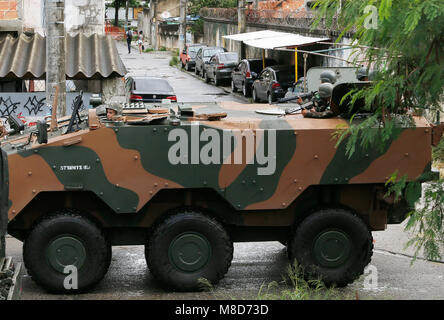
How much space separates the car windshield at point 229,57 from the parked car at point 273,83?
7.86m

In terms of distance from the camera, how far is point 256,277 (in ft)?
32.8

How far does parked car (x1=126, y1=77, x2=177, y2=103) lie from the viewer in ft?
78.5

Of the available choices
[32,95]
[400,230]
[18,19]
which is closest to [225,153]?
[400,230]

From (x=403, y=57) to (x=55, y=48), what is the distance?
302 inches

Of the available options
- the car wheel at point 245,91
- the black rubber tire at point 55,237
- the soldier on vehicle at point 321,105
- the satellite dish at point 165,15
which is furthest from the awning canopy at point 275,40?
the satellite dish at point 165,15

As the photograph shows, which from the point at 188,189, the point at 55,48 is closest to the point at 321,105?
the point at 188,189

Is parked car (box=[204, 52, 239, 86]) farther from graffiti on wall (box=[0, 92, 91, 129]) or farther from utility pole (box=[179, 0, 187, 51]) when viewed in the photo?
graffiti on wall (box=[0, 92, 91, 129])

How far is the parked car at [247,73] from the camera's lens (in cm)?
3162

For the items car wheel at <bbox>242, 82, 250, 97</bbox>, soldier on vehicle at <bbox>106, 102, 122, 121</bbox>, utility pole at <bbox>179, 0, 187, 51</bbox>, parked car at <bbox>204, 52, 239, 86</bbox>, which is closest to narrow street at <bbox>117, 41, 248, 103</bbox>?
car wheel at <bbox>242, 82, 250, 97</bbox>

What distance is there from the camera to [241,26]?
1554 inches

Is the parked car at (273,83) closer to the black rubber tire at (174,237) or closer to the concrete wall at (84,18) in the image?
the concrete wall at (84,18)

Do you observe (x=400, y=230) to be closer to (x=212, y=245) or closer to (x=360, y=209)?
(x=360, y=209)

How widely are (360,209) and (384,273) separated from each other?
103 centimetres

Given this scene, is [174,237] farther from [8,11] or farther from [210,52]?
[210,52]
